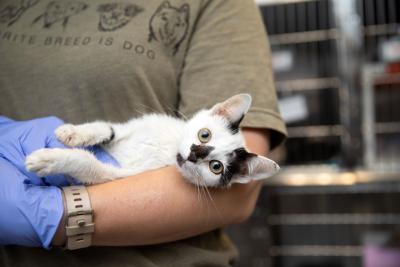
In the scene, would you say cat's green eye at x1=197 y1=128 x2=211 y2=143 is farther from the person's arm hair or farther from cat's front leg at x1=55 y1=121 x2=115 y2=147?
cat's front leg at x1=55 y1=121 x2=115 y2=147

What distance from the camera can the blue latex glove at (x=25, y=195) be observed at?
31.6 inches

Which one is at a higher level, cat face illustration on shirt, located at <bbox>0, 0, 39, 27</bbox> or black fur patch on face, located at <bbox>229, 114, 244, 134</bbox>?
cat face illustration on shirt, located at <bbox>0, 0, 39, 27</bbox>

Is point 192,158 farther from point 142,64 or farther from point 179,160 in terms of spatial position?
point 142,64

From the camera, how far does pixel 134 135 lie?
40.7 inches

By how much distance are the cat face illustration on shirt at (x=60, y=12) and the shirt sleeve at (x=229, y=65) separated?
256 mm

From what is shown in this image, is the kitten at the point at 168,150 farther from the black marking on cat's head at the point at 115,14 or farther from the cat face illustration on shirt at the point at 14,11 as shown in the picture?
the cat face illustration on shirt at the point at 14,11

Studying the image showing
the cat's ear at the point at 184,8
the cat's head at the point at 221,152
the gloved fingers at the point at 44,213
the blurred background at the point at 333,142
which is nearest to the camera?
the gloved fingers at the point at 44,213

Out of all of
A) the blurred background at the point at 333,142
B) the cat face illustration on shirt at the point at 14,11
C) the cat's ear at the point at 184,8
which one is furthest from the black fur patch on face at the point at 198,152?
the blurred background at the point at 333,142

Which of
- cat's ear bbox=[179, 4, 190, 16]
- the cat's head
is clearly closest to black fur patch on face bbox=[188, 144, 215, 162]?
the cat's head

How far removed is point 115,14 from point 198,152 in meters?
0.35

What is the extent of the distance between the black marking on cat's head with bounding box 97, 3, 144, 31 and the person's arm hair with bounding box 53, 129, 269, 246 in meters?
0.32

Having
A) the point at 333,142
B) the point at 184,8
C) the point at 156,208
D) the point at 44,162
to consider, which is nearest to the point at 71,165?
the point at 44,162

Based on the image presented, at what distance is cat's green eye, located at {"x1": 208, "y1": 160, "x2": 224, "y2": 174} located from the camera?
0.94 meters

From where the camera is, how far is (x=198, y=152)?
3.07 ft
